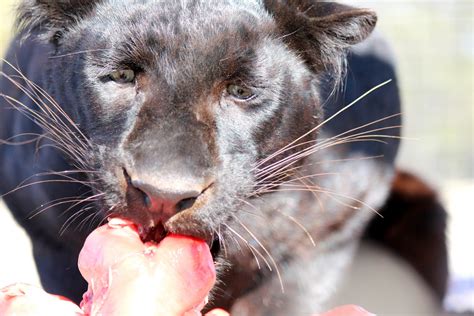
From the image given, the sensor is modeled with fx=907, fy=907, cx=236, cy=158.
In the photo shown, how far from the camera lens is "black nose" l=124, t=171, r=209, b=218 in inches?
71.9

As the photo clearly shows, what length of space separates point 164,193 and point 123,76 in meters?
0.47

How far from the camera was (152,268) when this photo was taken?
1.82 m

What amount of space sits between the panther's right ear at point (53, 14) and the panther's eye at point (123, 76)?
0.98 ft

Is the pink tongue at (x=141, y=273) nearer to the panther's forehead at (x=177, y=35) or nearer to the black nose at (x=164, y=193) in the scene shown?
the black nose at (x=164, y=193)

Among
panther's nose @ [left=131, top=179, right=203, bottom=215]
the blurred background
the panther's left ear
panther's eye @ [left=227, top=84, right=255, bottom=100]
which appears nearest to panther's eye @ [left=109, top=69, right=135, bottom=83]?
panther's eye @ [left=227, top=84, right=255, bottom=100]

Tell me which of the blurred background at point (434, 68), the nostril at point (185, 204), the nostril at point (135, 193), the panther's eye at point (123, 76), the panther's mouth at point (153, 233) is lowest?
the blurred background at point (434, 68)

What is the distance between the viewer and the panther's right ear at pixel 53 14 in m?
2.43

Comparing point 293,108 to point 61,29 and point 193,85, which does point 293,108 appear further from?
point 61,29

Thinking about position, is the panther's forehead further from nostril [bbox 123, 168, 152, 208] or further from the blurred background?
the blurred background

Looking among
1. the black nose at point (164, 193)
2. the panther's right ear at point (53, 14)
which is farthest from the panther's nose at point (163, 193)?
the panther's right ear at point (53, 14)

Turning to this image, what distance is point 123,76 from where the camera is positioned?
2.19 meters

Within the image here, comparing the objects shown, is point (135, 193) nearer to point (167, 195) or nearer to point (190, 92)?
point (167, 195)

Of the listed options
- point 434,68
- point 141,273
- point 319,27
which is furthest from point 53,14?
point 434,68

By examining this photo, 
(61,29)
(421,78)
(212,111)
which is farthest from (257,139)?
(421,78)
